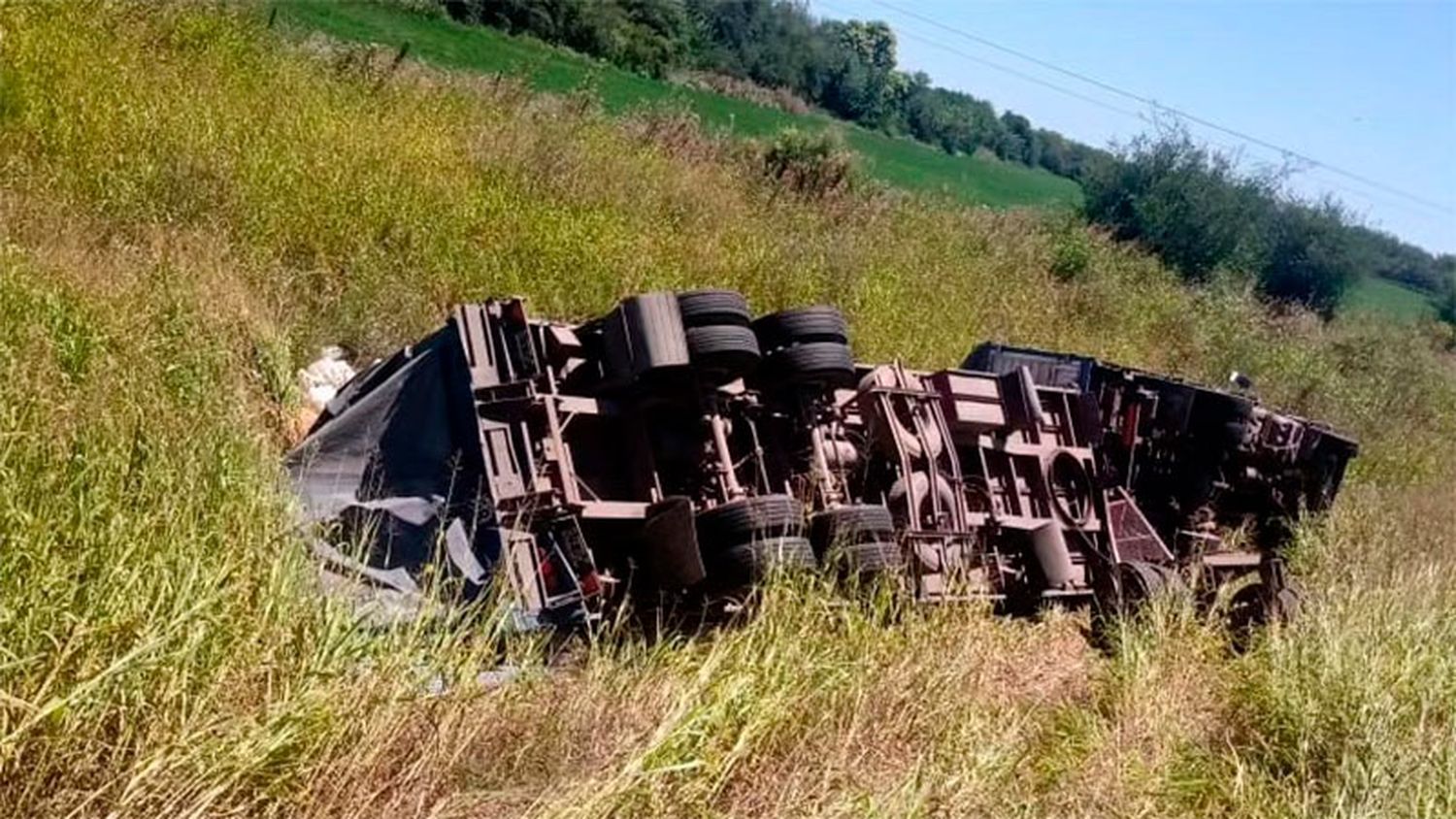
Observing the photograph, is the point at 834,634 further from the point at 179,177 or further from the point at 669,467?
the point at 179,177

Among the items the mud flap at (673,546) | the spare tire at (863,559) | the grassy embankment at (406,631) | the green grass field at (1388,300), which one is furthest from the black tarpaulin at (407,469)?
the green grass field at (1388,300)

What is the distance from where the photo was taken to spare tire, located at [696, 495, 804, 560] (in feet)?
15.7

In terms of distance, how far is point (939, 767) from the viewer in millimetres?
3590

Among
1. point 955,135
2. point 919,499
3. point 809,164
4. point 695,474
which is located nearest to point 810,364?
point 695,474

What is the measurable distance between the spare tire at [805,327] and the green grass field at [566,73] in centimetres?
825

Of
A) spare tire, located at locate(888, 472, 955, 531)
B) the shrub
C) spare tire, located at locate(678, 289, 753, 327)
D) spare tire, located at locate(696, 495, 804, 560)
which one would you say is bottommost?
spare tire, located at locate(888, 472, 955, 531)

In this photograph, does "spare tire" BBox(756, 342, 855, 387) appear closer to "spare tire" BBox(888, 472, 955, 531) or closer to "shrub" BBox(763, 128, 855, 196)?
"spare tire" BBox(888, 472, 955, 531)

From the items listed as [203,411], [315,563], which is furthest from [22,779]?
[203,411]

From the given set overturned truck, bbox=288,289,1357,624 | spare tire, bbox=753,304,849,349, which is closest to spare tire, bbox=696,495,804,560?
overturned truck, bbox=288,289,1357,624

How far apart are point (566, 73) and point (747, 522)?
49.4ft

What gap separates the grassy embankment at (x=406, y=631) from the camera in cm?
267

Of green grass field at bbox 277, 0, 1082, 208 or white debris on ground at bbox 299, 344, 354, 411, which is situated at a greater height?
green grass field at bbox 277, 0, 1082, 208

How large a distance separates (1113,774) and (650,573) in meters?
1.86

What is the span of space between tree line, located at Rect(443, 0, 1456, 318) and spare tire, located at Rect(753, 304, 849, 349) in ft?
50.1
